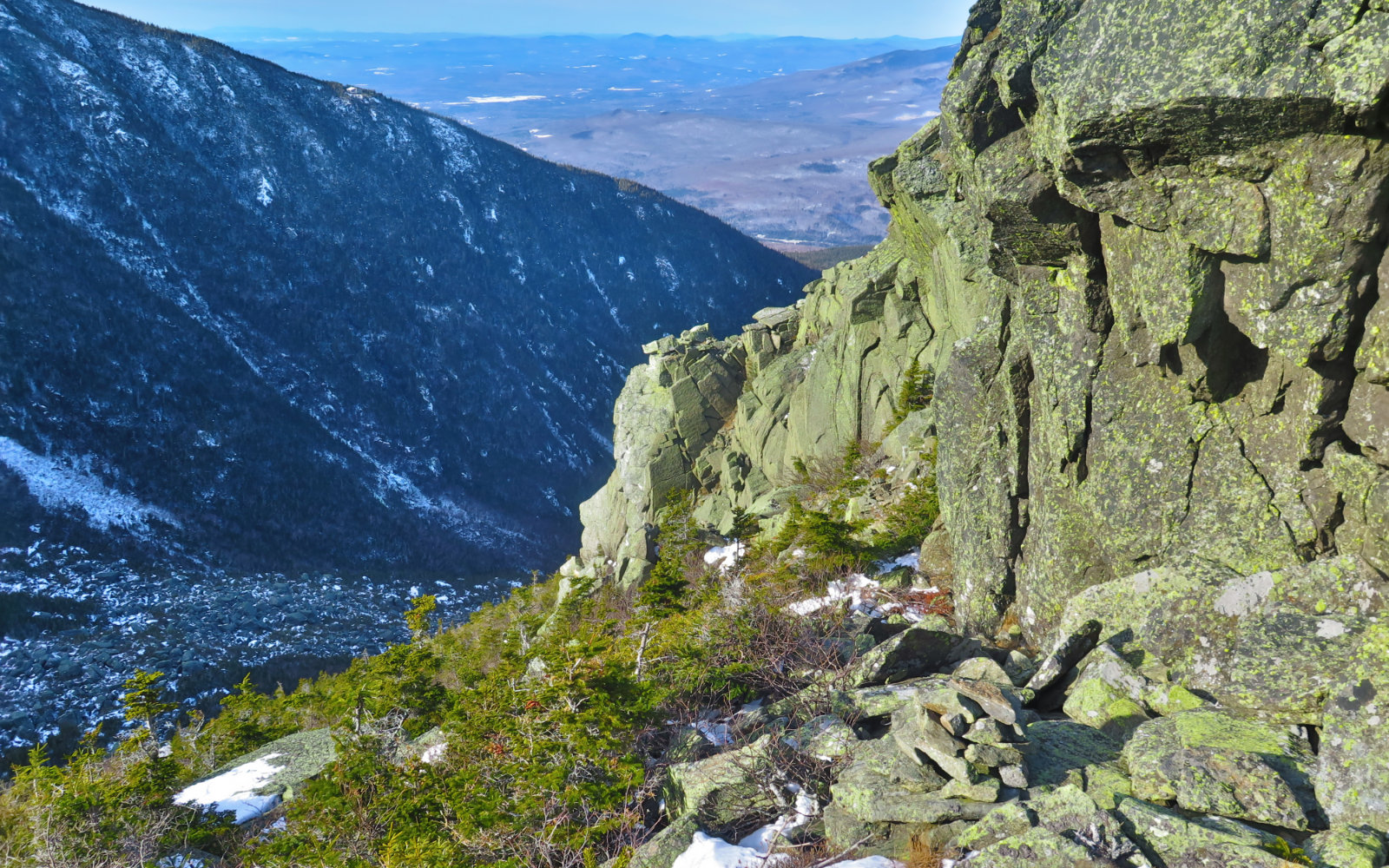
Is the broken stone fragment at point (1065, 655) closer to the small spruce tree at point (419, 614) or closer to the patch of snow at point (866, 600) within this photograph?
the patch of snow at point (866, 600)

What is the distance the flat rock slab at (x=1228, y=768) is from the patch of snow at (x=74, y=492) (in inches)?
3287


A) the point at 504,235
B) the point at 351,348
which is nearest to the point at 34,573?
the point at 351,348

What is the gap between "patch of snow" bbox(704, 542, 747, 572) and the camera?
28.7 m

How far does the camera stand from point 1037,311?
45.0 ft

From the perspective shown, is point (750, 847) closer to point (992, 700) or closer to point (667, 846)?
point (667, 846)

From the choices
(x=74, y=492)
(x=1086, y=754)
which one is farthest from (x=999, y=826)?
(x=74, y=492)

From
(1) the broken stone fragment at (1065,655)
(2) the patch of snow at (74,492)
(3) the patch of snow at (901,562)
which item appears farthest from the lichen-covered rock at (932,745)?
(2) the patch of snow at (74,492)

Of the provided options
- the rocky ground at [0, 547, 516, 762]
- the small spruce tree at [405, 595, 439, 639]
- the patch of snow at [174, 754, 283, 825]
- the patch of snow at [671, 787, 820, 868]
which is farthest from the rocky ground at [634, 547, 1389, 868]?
the rocky ground at [0, 547, 516, 762]

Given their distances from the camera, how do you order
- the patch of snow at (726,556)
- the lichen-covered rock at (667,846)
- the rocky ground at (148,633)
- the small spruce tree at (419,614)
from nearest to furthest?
the lichen-covered rock at (667,846) < the small spruce tree at (419,614) < the patch of snow at (726,556) < the rocky ground at (148,633)

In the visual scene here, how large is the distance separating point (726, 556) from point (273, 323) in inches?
3684

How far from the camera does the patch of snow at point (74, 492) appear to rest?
67.3m

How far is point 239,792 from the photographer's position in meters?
18.6

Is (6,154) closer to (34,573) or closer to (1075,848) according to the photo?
(34,573)

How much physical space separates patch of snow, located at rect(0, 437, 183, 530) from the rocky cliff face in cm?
7935
